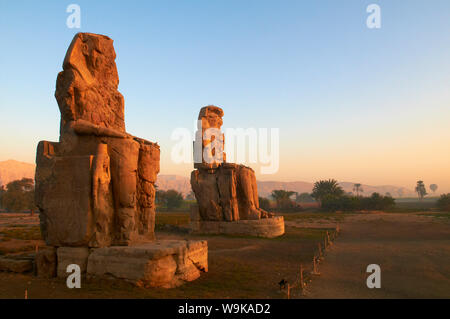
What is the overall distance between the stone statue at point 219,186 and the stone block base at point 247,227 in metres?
0.26

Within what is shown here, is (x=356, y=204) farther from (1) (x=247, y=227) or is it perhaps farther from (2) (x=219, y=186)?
(2) (x=219, y=186)

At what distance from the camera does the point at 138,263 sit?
17.3ft

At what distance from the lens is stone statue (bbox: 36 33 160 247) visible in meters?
5.81

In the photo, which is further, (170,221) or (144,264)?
(170,221)

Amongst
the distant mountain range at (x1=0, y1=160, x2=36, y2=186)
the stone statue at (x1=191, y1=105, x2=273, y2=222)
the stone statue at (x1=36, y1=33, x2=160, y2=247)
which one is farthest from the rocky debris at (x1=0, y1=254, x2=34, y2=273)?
the distant mountain range at (x1=0, y1=160, x2=36, y2=186)

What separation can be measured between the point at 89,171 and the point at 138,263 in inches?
79.9

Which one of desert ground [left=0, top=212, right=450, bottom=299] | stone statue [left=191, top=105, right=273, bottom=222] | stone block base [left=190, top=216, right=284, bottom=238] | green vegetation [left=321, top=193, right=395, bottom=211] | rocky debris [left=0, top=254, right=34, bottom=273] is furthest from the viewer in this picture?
green vegetation [left=321, top=193, right=395, bottom=211]

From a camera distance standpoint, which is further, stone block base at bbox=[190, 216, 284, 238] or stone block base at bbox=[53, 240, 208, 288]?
stone block base at bbox=[190, 216, 284, 238]

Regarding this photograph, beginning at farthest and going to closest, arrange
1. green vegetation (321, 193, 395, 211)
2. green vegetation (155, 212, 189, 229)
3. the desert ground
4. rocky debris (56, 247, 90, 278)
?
green vegetation (321, 193, 395, 211) < green vegetation (155, 212, 189, 229) < rocky debris (56, 247, 90, 278) < the desert ground

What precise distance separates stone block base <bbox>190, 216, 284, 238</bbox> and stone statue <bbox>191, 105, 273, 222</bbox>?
265 millimetres

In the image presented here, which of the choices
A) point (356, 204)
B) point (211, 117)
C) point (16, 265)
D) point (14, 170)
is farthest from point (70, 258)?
point (14, 170)

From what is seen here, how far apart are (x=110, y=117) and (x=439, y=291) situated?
779cm

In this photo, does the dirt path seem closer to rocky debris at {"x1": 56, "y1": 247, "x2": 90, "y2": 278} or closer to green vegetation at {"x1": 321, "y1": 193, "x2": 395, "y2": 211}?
rocky debris at {"x1": 56, "y1": 247, "x2": 90, "y2": 278}
